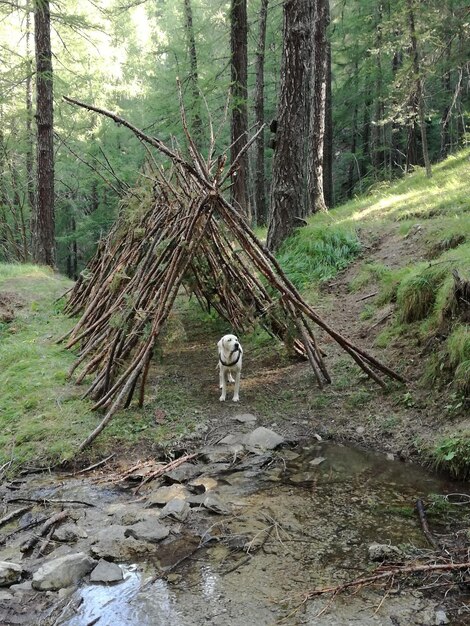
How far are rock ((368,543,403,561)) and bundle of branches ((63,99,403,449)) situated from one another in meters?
2.41

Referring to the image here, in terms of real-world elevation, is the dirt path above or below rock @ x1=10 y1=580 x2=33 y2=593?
above

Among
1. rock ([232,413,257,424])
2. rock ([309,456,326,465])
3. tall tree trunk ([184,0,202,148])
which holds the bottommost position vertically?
rock ([309,456,326,465])

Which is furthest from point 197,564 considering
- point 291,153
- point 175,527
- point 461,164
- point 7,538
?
point 461,164

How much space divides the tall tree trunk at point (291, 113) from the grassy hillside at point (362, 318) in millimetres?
755

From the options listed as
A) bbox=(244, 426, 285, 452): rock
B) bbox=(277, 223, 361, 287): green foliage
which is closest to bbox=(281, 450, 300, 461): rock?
bbox=(244, 426, 285, 452): rock

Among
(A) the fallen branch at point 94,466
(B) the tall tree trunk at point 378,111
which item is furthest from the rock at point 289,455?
(B) the tall tree trunk at point 378,111

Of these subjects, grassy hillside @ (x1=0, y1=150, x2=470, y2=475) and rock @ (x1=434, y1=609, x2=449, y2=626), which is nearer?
rock @ (x1=434, y1=609, x2=449, y2=626)

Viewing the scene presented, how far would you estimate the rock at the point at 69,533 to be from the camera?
Result: 3354 mm

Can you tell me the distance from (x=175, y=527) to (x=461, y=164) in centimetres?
1112

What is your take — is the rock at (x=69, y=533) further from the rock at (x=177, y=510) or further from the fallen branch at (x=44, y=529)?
the rock at (x=177, y=510)

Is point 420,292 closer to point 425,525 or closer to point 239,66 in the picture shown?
point 425,525

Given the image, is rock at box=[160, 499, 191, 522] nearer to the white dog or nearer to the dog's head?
the white dog

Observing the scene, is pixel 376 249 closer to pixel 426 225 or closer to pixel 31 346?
pixel 426 225

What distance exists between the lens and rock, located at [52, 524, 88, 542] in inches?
132
